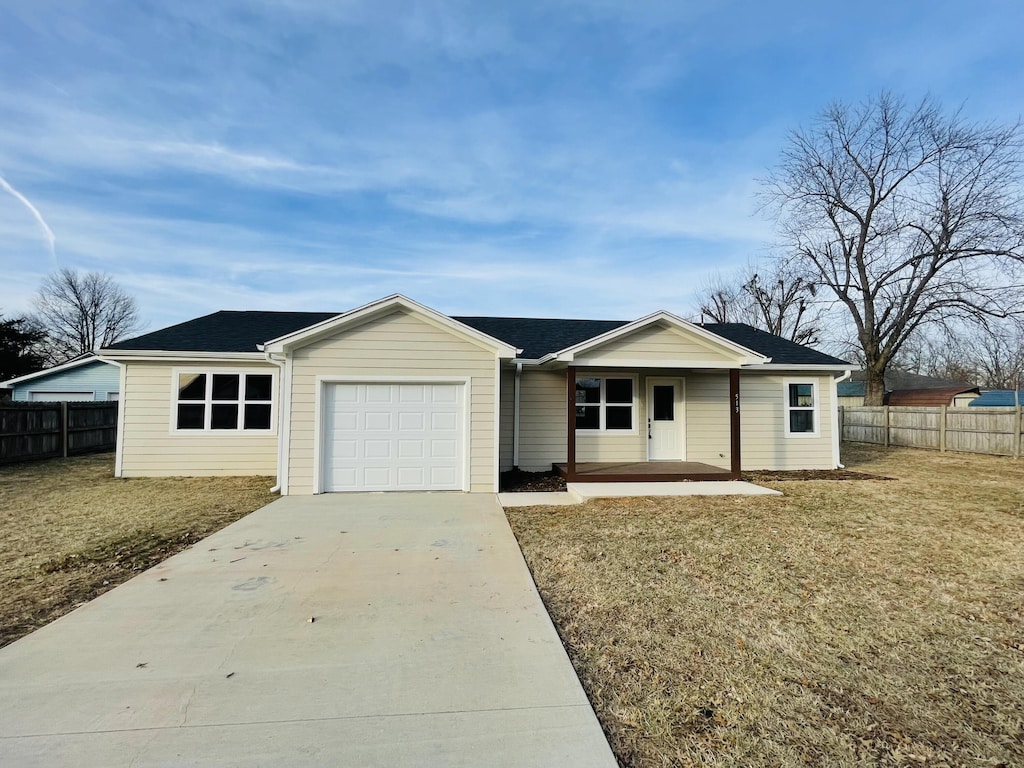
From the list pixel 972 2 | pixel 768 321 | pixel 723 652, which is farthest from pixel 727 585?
pixel 768 321

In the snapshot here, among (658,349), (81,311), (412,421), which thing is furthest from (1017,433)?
(81,311)

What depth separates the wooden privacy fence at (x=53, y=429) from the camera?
1230 centimetres

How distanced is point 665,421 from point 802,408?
3.49 m

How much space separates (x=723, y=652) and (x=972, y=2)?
1333 cm

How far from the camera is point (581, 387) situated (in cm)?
1148

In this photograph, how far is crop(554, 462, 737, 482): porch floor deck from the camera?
31.7 ft

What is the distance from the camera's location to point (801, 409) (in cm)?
1211

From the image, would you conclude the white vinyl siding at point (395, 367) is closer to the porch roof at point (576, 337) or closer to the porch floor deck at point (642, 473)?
the porch floor deck at point (642, 473)

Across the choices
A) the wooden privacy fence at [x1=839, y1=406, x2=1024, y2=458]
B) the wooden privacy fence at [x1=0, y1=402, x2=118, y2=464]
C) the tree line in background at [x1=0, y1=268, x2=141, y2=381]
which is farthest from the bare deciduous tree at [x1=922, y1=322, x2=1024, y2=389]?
the tree line in background at [x1=0, y1=268, x2=141, y2=381]

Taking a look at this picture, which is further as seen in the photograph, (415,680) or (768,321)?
(768,321)

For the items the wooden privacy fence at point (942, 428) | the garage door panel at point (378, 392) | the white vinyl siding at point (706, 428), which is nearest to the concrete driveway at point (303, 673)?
the garage door panel at point (378, 392)

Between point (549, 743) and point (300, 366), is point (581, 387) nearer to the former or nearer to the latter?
point (300, 366)

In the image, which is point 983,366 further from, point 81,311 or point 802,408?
point 81,311

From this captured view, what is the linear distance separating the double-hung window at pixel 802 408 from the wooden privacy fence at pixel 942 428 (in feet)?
25.6
